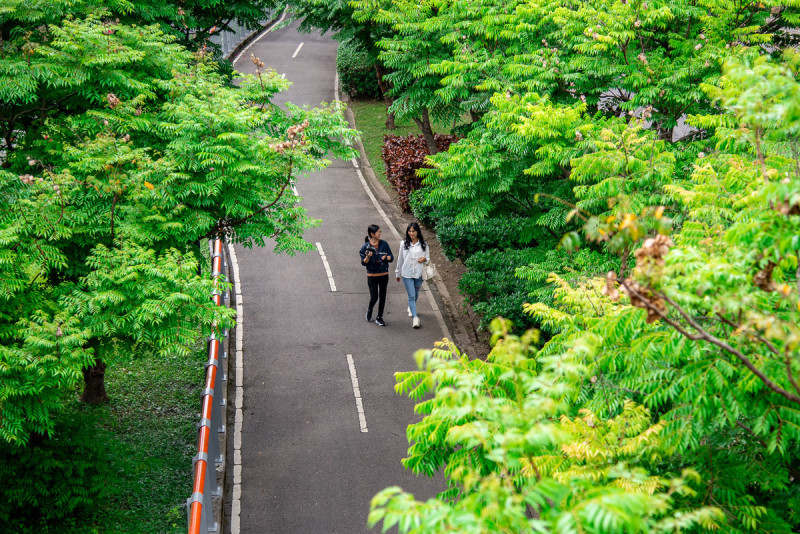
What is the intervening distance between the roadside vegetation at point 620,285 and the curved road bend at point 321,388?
71.3 inches

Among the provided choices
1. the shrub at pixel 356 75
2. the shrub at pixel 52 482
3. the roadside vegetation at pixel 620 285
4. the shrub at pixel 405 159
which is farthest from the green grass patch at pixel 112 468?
the shrub at pixel 356 75

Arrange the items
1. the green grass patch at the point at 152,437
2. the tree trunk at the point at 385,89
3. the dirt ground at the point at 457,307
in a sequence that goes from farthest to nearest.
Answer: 1. the tree trunk at the point at 385,89
2. the dirt ground at the point at 457,307
3. the green grass patch at the point at 152,437

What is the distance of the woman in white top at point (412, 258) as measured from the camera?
12.9 meters

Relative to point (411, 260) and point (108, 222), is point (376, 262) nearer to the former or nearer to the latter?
point (411, 260)

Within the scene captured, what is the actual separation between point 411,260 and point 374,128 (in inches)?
555

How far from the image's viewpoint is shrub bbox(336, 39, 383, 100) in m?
27.9

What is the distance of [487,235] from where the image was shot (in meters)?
14.0

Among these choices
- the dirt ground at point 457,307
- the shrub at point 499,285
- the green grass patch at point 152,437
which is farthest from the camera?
the dirt ground at point 457,307

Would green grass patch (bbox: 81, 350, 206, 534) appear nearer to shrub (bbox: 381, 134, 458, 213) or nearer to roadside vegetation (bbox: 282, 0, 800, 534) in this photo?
roadside vegetation (bbox: 282, 0, 800, 534)

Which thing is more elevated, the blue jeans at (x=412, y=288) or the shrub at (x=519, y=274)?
the shrub at (x=519, y=274)

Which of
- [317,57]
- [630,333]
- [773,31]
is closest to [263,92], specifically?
[630,333]

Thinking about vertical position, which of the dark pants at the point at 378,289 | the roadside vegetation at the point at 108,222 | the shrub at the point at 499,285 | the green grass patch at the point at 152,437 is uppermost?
the roadside vegetation at the point at 108,222

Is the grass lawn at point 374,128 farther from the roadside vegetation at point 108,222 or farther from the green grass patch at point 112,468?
the roadside vegetation at point 108,222

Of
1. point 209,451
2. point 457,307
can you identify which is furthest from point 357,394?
point 457,307
